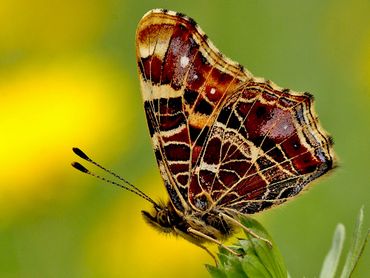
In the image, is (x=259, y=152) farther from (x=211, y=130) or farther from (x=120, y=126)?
(x=120, y=126)

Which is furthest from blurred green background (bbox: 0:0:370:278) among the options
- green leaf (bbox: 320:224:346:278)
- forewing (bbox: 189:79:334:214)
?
green leaf (bbox: 320:224:346:278)

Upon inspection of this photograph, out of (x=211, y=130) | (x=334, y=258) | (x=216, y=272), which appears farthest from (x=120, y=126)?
(x=216, y=272)

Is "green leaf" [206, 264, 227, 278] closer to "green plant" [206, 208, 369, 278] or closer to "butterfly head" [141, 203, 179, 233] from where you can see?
"green plant" [206, 208, 369, 278]

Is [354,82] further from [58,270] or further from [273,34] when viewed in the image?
[58,270]

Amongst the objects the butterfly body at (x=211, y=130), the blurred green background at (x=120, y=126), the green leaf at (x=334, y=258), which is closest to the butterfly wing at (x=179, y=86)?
the butterfly body at (x=211, y=130)

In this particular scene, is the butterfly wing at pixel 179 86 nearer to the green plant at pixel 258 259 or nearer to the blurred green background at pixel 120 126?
the green plant at pixel 258 259

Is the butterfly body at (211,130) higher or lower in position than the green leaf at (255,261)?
higher
